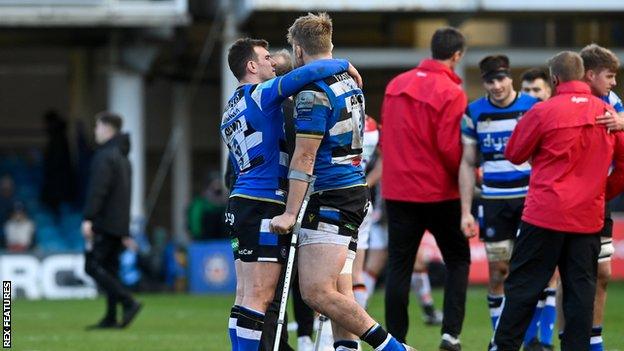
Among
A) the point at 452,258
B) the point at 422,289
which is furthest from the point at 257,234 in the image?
the point at 422,289

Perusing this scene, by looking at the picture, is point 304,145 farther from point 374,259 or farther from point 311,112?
point 374,259

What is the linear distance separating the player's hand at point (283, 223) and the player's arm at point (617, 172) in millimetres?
2414

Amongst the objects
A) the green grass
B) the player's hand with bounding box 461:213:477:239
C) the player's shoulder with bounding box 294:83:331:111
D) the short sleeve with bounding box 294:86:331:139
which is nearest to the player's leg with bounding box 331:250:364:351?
the short sleeve with bounding box 294:86:331:139

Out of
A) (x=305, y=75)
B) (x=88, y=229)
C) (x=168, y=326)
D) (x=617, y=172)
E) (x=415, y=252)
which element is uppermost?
(x=305, y=75)

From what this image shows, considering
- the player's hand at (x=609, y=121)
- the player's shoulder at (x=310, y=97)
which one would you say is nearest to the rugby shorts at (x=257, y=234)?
the player's shoulder at (x=310, y=97)

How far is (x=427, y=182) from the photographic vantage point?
419 inches

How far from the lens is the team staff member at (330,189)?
27.4 feet

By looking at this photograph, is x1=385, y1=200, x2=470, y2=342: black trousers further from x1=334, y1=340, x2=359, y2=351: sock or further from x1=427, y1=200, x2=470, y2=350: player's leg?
x1=334, y1=340, x2=359, y2=351: sock

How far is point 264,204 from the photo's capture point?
8.56m

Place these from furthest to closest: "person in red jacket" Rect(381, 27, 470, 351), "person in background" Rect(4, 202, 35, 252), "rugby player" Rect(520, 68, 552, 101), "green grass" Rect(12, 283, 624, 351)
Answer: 1. "person in background" Rect(4, 202, 35, 252)
2. "green grass" Rect(12, 283, 624, 351)
3. "rugby player" Rect(520, 68, 552, 101)
4. "person in red jacket" Rect(381, 27, 470, 351)

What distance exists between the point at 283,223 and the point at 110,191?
729 centimetres

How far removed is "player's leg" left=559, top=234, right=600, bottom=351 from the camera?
9070 millimetres

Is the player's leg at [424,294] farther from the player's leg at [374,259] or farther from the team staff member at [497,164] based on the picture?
the team staff member at [497,164]

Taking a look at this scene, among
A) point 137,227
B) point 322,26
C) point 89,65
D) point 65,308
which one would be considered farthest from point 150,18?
point 322,26
